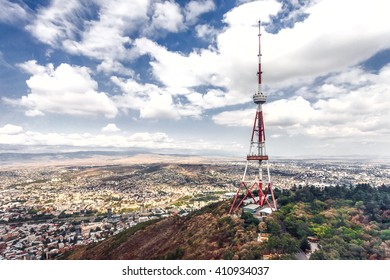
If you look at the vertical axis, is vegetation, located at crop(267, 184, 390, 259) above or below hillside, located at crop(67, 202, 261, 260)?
above

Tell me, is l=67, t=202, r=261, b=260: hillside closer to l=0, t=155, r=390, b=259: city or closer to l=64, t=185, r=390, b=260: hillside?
l=64, t=185, r=390, b=260: hillside

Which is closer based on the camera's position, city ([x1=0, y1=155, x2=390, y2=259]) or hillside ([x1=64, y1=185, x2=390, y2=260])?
hillside ([x1=64, y1=185, x2=390, y2=260])

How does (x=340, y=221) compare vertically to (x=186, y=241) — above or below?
above

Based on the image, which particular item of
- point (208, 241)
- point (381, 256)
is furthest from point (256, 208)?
point (381, 256)

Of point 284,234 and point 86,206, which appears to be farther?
point 86,206

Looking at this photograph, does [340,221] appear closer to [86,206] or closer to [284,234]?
[284,234]

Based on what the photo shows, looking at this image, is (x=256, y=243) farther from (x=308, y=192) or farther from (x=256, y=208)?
(x=308, y=192)

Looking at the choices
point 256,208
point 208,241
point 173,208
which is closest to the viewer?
point 208,241

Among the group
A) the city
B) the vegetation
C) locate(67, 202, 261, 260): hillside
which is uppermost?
the vegetation

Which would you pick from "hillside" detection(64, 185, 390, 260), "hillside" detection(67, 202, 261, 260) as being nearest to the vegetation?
"hillside" detection(64, 185, 390, 260)

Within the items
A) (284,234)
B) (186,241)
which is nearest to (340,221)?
(284,234)

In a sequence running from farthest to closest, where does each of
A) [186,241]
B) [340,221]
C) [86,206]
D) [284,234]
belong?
[86,206] < [186,241] < [340,221] < [284,234]
